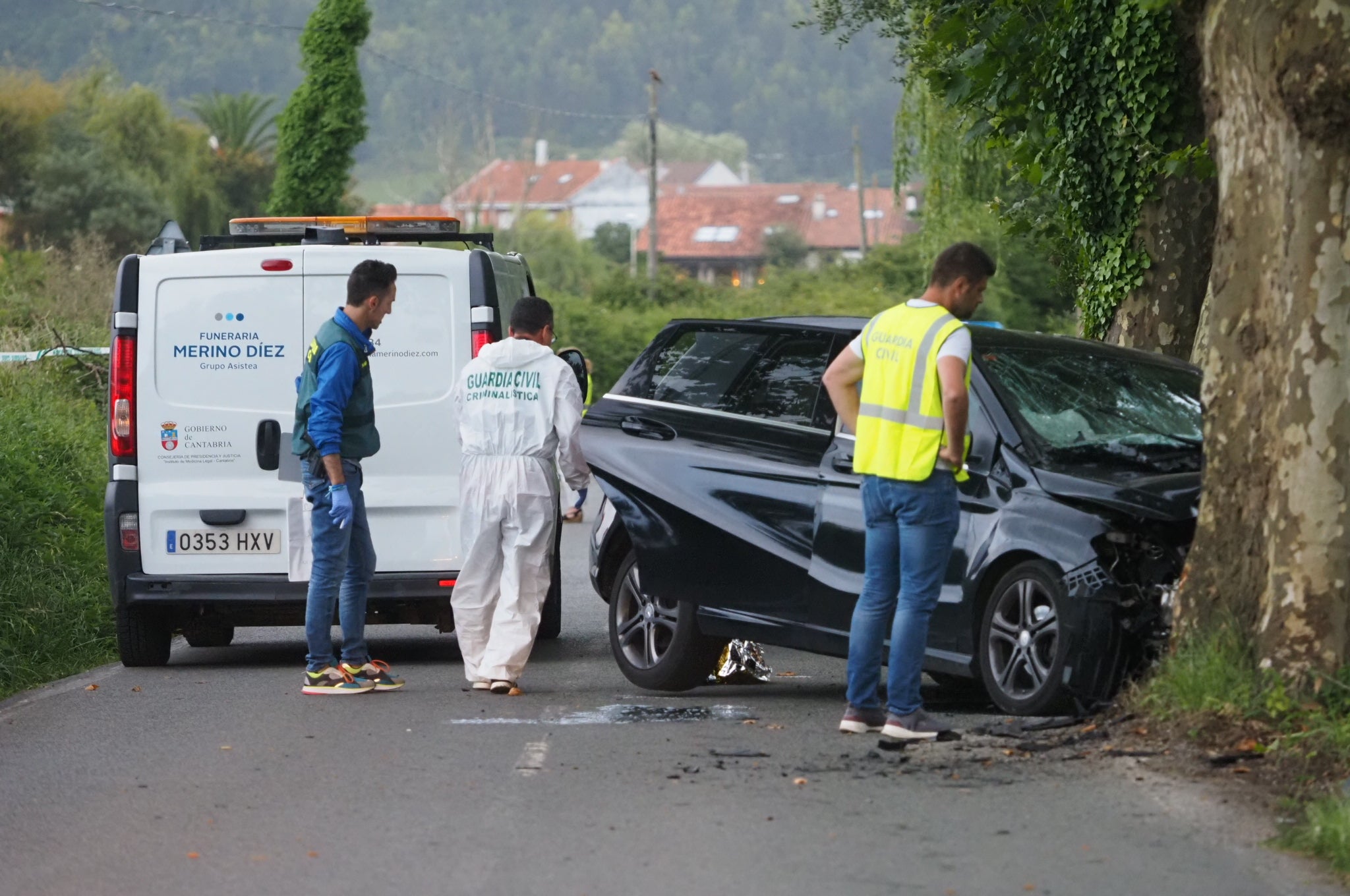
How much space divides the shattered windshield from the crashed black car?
10mm

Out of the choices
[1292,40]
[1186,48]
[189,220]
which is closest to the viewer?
[1292,40]

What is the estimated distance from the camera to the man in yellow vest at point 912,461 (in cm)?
733

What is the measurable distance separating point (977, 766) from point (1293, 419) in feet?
5.39

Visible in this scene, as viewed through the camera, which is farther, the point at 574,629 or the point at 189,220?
the point at 189,220

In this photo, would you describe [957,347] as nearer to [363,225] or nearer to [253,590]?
[253,590]

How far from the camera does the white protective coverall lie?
9.19 meters

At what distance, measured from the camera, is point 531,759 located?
7363 mm

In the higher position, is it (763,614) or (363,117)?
(363,117)

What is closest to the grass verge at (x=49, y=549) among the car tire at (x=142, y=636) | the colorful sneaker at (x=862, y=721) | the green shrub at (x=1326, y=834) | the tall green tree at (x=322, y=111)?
the car tire at (x=142, y=636)

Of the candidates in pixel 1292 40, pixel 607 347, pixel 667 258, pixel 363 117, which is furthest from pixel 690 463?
pixel 667 258

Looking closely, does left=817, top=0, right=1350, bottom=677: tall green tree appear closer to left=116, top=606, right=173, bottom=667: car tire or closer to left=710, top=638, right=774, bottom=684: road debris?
left=710, top=638, right=774, bottom=684: road debris

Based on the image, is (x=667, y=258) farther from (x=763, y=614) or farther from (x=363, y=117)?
(x=763, y=614)

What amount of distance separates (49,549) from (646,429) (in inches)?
198

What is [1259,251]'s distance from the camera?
7273mm
